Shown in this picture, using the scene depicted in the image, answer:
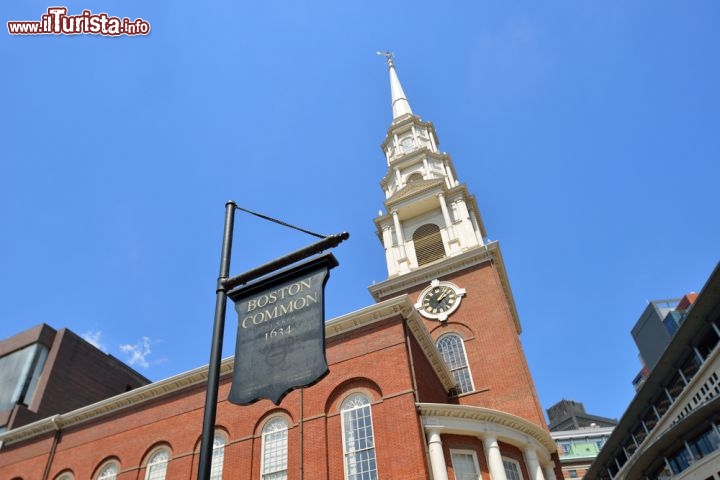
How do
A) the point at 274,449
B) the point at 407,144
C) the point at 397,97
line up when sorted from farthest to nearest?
the point at 397,97 < the point at 407,144 < the point at 274,449

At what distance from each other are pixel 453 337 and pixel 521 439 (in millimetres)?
9511

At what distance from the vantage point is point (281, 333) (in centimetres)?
682

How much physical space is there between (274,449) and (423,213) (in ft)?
69.2

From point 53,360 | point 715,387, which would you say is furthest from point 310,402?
point 53,360

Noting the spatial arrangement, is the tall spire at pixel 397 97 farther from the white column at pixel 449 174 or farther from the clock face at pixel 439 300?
the clock face at pixel 439 300

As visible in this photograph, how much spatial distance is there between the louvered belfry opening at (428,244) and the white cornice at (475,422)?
15.4m

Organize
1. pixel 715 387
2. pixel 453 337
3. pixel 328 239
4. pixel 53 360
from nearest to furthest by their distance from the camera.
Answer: pixel 328 239
pixel 715 387
pixel 453 337
pixel 53 360

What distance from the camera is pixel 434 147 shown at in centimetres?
4412

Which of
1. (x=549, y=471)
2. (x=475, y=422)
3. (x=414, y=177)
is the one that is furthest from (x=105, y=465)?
(x=414, y=177)

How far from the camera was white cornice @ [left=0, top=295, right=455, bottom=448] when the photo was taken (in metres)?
20.9

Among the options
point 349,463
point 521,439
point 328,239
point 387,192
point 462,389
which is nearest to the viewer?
point 328,239

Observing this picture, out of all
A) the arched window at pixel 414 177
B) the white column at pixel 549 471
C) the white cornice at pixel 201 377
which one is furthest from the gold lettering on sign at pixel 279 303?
the arched window at pixel 414 177

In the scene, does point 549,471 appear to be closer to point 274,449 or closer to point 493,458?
point 493,458

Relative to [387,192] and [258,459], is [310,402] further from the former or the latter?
[387,192]
